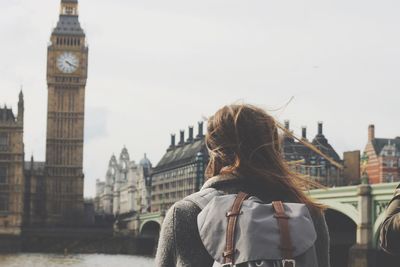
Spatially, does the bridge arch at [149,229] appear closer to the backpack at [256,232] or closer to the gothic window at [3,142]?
the gothic window at [3,142]

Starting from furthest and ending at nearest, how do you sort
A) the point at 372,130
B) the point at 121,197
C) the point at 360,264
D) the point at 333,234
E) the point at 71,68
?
the point at 121,197, the point at 71,68, the point at 372,130, the point at 333,234, the point at 360,264

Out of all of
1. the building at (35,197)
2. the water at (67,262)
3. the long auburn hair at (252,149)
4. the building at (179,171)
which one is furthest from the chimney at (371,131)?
the long auburn hair at (252,149)

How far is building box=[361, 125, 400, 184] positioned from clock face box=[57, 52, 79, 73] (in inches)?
1263

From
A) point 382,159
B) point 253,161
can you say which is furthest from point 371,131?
point 253,161

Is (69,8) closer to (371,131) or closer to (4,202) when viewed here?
(4,202)

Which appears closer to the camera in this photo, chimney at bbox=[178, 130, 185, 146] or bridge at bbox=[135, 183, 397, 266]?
bridge at bbox=[135, 183, 397, 266]

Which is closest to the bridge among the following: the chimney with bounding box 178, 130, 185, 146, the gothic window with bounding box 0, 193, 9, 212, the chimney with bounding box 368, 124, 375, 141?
the chimney with bounding box 368, 124, 375, 141

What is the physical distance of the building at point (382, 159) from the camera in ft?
215

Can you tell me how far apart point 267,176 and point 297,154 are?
223 feet

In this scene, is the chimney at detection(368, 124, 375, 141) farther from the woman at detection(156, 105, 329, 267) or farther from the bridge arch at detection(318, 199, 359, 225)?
the woman at detection(156, 105, 329, 267)

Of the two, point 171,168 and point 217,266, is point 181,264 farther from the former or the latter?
point 171,168

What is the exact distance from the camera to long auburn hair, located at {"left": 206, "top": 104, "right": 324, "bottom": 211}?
3002 millimetres

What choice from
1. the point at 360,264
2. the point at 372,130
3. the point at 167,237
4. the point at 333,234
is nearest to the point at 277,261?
the point at 167,237

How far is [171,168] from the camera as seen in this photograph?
→ 91.6m
